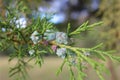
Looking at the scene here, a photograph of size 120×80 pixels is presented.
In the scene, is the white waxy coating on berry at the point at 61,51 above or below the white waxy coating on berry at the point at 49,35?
below

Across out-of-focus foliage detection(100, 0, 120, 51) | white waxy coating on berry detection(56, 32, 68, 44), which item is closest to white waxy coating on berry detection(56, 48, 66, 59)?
white waxy coating on berry detection(56, 32, 68, 44)

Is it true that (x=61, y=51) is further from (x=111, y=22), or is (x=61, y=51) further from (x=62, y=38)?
(x=111, y=22)

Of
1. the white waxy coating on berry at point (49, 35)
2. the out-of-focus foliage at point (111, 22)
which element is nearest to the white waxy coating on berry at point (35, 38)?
the white waxy coating on berry at point (49, 35)

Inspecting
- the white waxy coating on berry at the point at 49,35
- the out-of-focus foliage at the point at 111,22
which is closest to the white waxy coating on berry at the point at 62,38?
the white waxy coating on berry at the point at 49,35

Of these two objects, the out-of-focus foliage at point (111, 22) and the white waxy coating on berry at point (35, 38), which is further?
the out-of-focus foliage at point (111, 22)

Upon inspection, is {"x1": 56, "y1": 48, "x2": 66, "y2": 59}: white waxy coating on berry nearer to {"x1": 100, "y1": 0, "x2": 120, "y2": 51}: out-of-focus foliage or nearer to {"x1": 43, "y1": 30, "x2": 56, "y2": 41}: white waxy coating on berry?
{"x1": 43, "y1": 30, "x2": 56, "y2": 41}: white waxy coating on berry

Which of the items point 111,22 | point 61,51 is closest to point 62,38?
point 61,51

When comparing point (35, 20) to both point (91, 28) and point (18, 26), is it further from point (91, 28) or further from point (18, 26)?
point (91, 28)

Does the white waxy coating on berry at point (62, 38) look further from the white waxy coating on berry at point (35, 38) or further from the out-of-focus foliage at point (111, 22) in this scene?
the out-of-focus foliage at point (111, 22)
